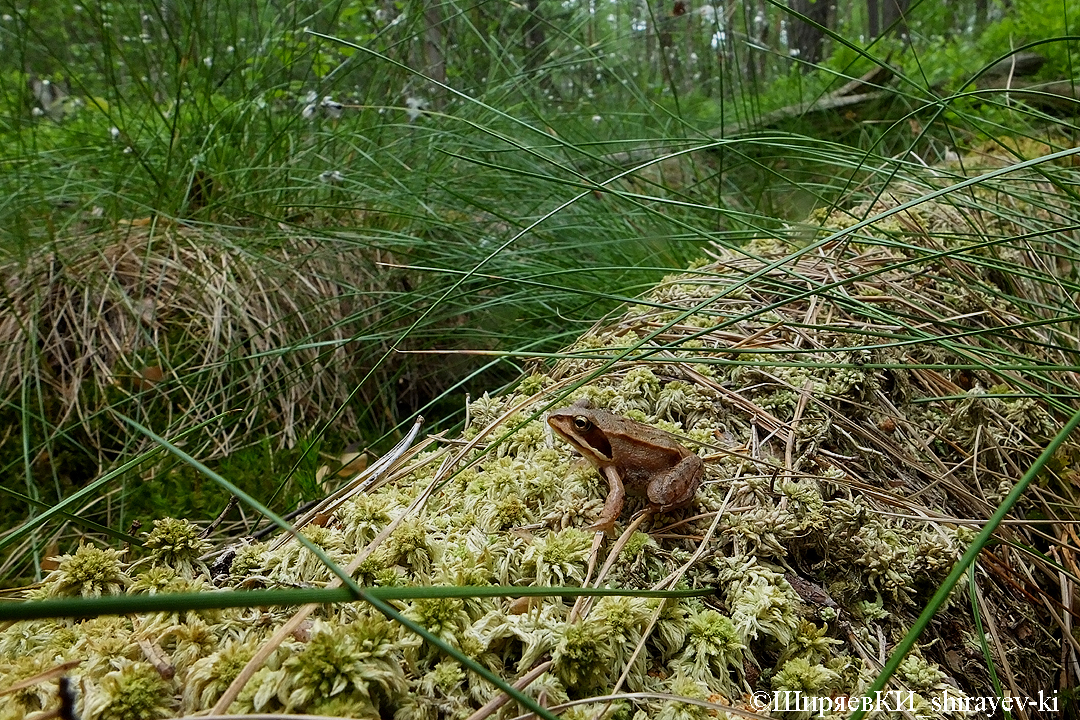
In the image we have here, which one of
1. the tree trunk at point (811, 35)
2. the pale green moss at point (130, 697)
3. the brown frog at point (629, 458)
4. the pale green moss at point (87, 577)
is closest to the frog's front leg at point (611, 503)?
the brown frog at point (629, 458)

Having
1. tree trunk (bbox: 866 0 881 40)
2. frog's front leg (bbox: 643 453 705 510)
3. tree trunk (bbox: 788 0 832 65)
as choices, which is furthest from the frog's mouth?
tree trunk (bbox: 866 0 881 40)

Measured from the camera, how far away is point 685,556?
4.46 feet

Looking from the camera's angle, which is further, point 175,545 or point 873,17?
point 873,17

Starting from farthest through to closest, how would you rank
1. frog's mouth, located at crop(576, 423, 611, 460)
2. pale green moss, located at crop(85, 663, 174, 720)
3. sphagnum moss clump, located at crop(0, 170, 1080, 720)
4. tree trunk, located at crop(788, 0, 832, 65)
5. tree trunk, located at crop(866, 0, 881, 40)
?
1. tree trunk, located at crop(866, 0, 881, 40)
2. tree trunk, located at crop(788, 0, 832, 65)
3. frog's mouth, located at crop(576, 423, 611, 460)
4. sphagnum moss clump, located at crop(0, 170, 1080, 720)
5. pale green moss, located at crop(85, 663, 174, 720)

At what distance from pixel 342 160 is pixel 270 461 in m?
2.04

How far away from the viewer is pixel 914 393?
206cm

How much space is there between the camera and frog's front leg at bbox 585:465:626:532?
1.39 meters

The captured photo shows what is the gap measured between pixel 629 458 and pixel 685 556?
25 cm

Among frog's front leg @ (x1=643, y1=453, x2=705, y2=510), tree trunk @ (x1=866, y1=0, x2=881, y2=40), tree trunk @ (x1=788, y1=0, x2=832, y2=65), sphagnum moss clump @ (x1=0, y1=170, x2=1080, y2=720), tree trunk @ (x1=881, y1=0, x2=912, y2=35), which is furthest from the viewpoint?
tree trunk @ (x1=866, y1=0, x2=881, y2=40)

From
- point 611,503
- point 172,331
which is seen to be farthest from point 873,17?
point 611,503

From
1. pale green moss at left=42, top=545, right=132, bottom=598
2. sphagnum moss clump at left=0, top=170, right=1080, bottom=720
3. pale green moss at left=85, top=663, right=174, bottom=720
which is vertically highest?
pale green moss at left=42, top=545, right=132, bottom=598

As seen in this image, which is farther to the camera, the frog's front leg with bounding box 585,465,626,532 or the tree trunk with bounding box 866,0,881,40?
the tree trunk with bounding box 866,0,881,40

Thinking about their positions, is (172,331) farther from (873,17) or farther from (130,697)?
(873,17)

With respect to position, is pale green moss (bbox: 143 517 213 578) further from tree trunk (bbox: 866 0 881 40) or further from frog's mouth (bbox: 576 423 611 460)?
tree trunk (bbox: 866 0 881 40)
